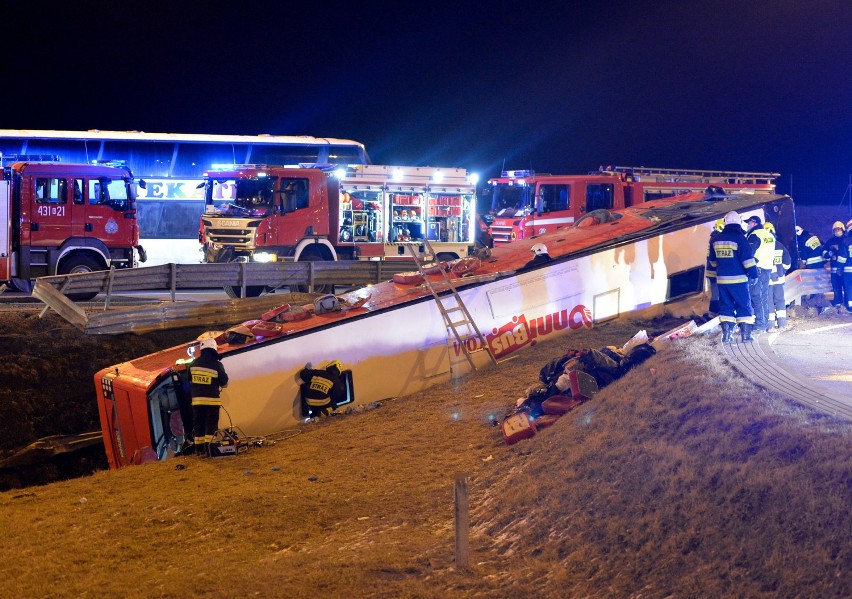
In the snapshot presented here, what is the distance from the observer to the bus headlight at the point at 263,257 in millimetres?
19297

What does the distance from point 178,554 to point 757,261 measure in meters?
7.75

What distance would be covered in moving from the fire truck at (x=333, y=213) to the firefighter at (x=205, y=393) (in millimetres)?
9591

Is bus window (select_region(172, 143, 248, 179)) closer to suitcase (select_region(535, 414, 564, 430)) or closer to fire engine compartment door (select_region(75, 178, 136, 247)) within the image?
fire engine compartment door (select_region(75, 178, 136, 247))

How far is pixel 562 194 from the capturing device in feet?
73.6

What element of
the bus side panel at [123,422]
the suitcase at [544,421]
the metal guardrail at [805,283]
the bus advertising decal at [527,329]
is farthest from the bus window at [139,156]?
the suitcase at [544,421]

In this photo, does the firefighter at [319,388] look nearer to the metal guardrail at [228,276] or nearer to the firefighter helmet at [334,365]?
the firefighter helmet at [334,365]

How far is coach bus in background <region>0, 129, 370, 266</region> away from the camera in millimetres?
24953

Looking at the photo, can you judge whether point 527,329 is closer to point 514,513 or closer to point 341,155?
point 514,513

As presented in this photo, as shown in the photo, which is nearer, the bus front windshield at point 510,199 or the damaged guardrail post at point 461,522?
the damaged guardrail post at point 461,522

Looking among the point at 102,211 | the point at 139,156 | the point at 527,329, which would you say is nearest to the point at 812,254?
the point at 527,329

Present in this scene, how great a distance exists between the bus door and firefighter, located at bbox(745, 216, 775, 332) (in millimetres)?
14236

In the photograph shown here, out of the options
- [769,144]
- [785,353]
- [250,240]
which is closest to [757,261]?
[785,353]

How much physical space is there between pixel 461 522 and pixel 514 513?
101 cm

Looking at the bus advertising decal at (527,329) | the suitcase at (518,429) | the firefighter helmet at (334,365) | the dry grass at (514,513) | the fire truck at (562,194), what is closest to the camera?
the dry grass at (514,513)
